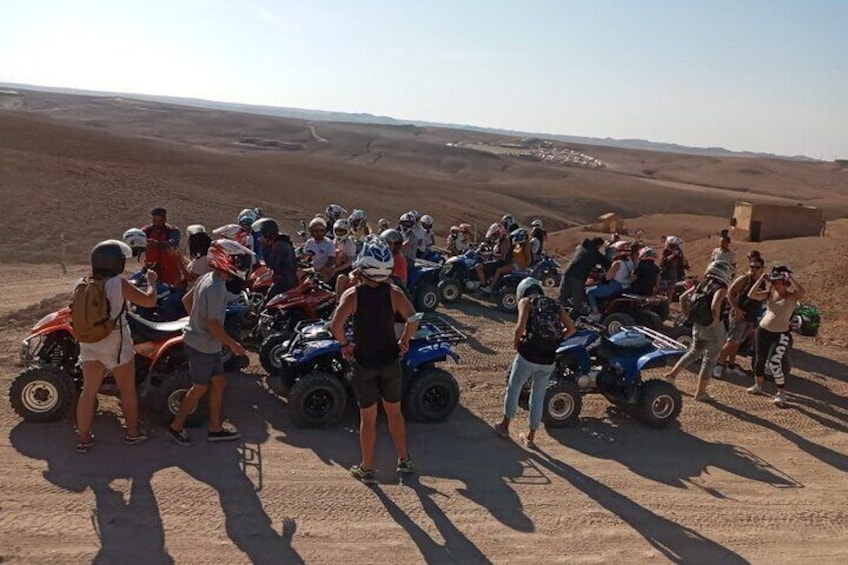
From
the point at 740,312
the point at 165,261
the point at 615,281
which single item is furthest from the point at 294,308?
the point at 740,312

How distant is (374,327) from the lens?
5234 millimetres

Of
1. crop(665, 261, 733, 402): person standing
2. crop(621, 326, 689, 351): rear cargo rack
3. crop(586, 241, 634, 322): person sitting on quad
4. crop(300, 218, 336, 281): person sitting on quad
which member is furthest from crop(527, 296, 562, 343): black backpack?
crop(586, 241, 634, 322): person sitting on quad

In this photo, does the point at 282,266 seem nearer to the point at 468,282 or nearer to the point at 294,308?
the point at 294,308

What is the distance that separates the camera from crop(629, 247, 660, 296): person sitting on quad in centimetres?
1036

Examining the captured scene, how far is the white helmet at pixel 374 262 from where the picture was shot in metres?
5.12

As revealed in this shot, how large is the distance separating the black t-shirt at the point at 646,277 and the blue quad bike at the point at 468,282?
8.15 ft

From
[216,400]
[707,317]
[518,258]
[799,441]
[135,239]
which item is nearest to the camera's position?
[216,400]

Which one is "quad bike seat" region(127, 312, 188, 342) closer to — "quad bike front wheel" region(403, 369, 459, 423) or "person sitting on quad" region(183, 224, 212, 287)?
"person sitting on quad" region(183, 224, 212, 287)

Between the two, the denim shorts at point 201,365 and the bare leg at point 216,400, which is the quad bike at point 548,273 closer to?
the bare leg at point 216,400

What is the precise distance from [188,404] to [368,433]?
1615mm

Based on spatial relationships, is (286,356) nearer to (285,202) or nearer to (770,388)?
(770,388)

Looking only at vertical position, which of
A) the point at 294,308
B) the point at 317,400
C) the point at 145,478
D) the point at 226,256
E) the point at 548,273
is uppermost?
the point at 226,256

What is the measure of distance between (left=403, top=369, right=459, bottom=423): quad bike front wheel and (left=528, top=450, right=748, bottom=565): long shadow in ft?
4.19

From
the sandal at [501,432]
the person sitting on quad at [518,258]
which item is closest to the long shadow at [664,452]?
the sandal at [501,432]
